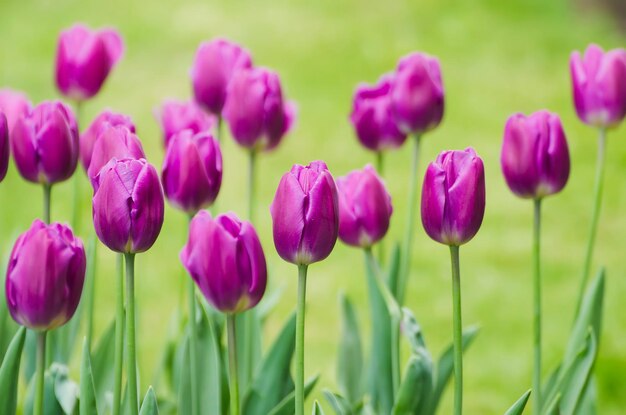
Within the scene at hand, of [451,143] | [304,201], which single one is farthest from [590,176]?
[304,201]

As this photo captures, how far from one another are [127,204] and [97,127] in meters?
0.37

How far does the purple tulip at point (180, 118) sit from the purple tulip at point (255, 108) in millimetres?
60

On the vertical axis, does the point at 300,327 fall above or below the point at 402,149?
below

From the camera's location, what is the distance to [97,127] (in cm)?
160

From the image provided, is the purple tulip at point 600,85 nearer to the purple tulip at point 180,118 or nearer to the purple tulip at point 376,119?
the purple tulip at point 376,119

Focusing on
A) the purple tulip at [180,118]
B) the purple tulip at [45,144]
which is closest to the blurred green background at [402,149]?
the purple tulip at [180,118]

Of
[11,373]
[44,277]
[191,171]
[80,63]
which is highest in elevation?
[80,63]

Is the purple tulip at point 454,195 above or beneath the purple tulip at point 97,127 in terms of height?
beneath

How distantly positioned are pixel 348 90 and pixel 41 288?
4088 millimetres

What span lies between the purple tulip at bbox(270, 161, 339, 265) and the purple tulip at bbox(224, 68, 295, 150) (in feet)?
1.48

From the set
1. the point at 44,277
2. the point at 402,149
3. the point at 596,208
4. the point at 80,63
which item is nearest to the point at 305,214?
the point at 44,277

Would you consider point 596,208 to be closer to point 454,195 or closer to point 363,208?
point 363,208

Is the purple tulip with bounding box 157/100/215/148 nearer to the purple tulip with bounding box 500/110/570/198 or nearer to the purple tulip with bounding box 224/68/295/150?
the purple tulip with bounding box 224/68/295/150

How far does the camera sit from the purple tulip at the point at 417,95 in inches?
70.4
